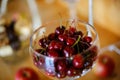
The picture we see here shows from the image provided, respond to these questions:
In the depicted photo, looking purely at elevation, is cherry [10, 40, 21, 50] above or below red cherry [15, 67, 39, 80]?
above

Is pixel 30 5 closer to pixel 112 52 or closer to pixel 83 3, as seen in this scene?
pixel 83 3

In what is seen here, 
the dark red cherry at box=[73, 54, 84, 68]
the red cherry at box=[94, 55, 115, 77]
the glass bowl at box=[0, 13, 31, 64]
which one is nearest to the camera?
the dark red cherry at box=[73, 54, 84, 68]

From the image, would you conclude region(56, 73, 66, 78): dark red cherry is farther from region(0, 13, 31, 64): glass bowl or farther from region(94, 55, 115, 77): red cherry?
region(0, 13, 31, 64): glass bowl

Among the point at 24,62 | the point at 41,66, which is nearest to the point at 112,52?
the point at 24,62

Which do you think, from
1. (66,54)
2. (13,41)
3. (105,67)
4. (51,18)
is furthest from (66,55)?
(51,18)

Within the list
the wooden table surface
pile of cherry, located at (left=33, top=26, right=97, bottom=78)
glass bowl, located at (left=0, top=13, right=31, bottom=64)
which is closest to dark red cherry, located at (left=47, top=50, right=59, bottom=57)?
pile of cherry, located at (left=33, top=26, right=97, bottom=78)

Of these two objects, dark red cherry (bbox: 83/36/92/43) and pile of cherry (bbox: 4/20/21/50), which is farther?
pile of cherry (bbox: 4/20/21/50)

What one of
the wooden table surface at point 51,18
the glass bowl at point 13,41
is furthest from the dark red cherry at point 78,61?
the glass bowl at point 13,41
